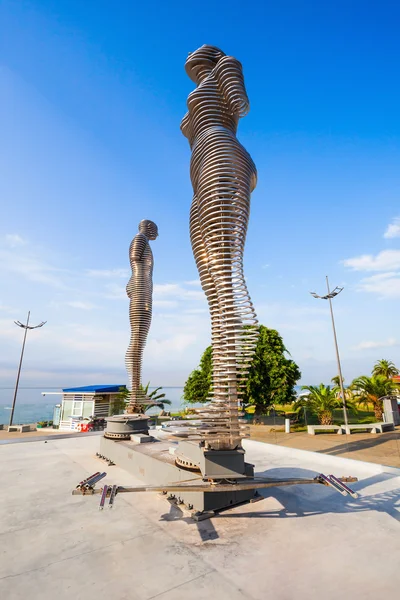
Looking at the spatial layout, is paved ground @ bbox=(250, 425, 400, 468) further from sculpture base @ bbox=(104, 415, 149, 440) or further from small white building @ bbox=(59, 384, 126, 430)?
small white building @ bbox=(59, 384, 126, 430)

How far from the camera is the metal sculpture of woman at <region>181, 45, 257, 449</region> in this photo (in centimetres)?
683

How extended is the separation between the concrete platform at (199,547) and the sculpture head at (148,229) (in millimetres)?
10924

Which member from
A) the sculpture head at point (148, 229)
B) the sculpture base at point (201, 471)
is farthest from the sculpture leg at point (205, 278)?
the sculpture head at point (148, 229)

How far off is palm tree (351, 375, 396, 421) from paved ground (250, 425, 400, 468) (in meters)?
6.39

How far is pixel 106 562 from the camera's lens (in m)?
4.77

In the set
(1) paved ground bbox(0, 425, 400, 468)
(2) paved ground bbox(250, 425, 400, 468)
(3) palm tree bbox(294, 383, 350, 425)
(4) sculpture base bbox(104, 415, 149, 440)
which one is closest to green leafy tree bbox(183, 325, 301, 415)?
(3) palm tree bbox(294, 383, 350, 425)

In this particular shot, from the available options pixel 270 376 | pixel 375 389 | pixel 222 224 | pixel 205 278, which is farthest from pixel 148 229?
pixel 375 389

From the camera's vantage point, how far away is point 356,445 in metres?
14.9

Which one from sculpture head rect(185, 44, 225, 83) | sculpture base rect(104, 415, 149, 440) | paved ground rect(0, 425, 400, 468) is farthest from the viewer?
paved ground rect(0, 425, 400, 468)

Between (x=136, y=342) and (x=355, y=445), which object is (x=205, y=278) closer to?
(x=136, y=342)

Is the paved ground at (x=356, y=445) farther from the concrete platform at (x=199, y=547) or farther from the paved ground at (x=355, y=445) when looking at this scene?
the concrete platform at (x=199, y=547)

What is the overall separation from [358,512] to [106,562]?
527 centimetres

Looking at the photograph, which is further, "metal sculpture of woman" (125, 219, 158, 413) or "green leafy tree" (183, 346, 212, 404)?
"green leafy tree" (183, 346, 212, 404)

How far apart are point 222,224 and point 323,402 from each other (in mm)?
19498
